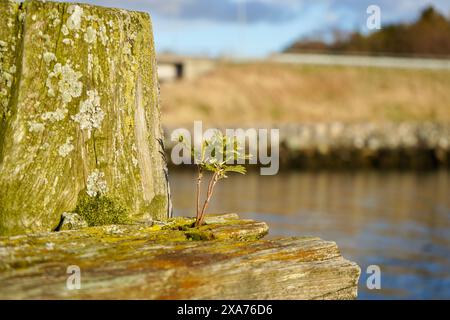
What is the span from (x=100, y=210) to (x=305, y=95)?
58.1 meters

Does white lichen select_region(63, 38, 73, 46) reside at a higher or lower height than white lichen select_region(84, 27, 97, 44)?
lower

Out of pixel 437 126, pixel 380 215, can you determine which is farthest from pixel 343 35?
pixel 380 215

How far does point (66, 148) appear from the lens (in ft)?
14.0

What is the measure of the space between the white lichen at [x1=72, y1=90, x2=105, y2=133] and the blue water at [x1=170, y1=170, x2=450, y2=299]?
8694 mm

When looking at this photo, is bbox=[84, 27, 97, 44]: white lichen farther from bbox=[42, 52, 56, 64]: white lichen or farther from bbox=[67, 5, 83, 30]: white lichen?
bbox=[42, 52, 56, 64]: white lichen

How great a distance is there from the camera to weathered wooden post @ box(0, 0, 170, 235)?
4.18m

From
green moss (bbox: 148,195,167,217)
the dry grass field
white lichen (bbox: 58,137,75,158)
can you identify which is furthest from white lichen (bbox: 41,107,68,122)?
the dry grass field

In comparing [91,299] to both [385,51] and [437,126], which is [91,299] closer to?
[437,126]

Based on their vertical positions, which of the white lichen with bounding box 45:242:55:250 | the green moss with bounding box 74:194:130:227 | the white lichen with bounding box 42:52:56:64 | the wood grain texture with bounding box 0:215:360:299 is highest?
the white lichen with bounding box 42:52:56:64

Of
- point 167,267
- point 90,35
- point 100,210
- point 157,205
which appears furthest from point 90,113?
point 167,267

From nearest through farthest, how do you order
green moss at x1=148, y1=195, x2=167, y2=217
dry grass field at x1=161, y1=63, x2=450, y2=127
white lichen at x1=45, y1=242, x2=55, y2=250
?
white lichen at x1=45, y1=242, x2=55, y2=250 → green moss at x1=148, y1=195, x2=167, y2=217 → dry grass field at x1=161, y1=63, x2=450, y2=127

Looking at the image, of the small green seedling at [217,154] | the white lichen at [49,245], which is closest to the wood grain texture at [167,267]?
→ the white lichen at [49,245]

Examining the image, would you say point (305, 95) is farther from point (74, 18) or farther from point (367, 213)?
point (74, 18)

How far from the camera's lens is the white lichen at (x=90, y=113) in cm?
427
